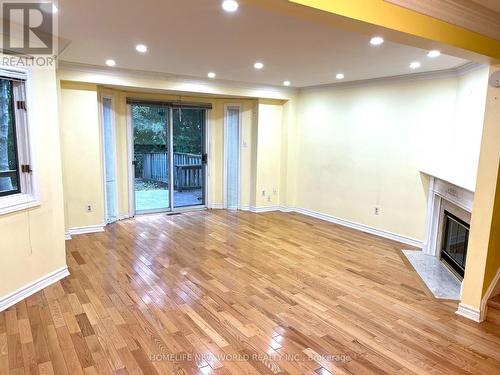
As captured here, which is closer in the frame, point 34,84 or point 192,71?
point 34,84

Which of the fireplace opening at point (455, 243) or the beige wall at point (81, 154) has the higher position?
the beige wall at point (81, 154)

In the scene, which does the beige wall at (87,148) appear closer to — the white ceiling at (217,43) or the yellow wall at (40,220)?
the white ceiling at (217,43)

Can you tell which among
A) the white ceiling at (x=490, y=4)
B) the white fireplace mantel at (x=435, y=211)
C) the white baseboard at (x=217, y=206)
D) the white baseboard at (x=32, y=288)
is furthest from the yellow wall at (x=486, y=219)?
the white baseboard at (x=217, y=206)

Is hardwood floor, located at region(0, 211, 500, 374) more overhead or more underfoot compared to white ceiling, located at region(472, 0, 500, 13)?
more underfoot

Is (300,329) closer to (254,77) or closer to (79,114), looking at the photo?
(254,77)

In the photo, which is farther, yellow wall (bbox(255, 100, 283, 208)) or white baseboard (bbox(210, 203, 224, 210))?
white baseboard (bbox(210, 203, 224, 210))

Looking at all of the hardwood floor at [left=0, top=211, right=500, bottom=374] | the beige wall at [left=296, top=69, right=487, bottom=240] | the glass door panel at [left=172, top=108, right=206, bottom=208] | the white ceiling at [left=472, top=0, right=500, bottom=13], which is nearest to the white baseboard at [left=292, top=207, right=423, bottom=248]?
the beige wall at [left=296, top=69, right=487, bottom=240]

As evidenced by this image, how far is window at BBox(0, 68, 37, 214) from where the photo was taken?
3.12 metres

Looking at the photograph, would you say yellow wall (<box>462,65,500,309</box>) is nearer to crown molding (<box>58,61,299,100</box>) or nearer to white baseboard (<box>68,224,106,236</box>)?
crown molding (<box>58,61,299,100</box>)

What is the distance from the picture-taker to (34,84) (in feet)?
10.6

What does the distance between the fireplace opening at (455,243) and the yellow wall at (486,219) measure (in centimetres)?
88

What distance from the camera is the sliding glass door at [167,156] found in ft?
21.3

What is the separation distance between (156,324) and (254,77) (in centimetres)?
403

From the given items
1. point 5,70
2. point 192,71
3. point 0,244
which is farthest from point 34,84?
point 192,71
